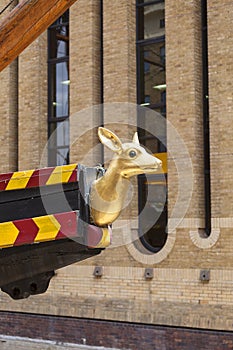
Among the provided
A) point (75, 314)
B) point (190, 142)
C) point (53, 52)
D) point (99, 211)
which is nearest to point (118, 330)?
point (75, 314)

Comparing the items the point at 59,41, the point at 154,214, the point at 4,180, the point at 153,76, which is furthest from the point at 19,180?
the point at 59,41

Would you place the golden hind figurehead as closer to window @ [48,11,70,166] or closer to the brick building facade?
the brick building facade

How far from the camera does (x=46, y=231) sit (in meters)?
5.35

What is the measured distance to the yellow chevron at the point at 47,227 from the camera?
532 centimetres

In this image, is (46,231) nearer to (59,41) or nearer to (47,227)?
(47,227)

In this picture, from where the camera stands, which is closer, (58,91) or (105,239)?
(105,239)

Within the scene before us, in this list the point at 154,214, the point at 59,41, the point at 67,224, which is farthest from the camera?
the point at 59,41

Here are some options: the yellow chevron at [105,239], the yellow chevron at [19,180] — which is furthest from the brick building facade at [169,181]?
the yellow chevron at [19,180]

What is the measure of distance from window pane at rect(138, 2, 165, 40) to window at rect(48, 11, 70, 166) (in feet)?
7.09

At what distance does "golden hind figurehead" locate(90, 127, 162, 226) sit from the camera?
539cm

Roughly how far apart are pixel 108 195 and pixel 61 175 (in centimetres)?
44

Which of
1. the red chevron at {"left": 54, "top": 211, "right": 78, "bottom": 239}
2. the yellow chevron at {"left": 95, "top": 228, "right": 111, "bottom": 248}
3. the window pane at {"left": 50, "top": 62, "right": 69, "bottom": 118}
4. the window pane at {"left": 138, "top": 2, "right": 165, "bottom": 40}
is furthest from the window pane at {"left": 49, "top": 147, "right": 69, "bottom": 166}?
the red chevron at {"left": 54, "top": 211, "right": 78, "bottom": 239}

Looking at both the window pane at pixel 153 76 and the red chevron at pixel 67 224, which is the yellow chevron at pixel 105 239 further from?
the window pane at pixel 153 76

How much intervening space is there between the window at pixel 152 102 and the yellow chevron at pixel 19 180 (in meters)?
7.57
